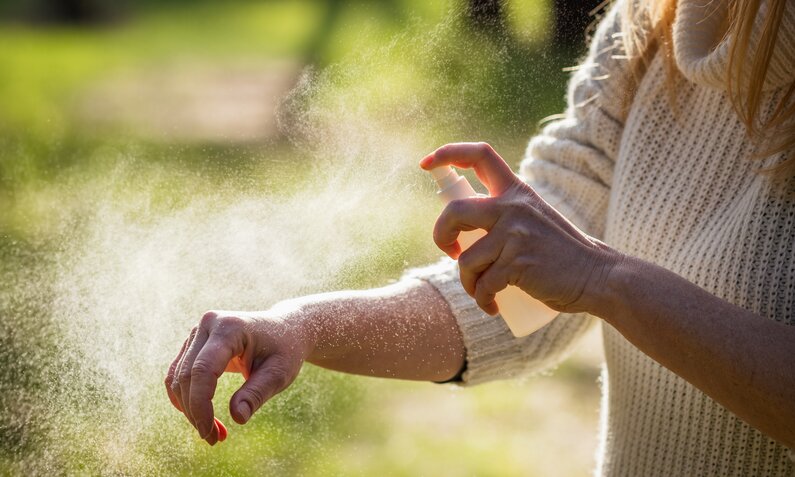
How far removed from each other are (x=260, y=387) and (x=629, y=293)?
45cm

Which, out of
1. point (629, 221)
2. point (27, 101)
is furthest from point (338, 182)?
point (27, 101)

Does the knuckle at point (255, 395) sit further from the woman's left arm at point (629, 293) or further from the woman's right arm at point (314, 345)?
the woman's left arm at point (629, 293)

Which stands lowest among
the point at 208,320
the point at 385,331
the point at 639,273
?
the point at 385,331

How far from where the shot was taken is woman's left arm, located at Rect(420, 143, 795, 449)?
3.29ft

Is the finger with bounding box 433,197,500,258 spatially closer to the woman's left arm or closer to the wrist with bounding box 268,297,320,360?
the woman's left arm

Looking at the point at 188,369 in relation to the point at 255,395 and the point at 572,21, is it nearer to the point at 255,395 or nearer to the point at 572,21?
the point at 255,395

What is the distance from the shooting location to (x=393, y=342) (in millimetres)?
1274

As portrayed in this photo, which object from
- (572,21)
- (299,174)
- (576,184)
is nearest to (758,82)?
(576,184)

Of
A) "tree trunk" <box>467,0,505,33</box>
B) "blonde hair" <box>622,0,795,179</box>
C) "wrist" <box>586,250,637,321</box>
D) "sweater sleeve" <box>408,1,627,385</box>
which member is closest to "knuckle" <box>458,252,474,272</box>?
"wrist" <box>586,250,637,321</box>

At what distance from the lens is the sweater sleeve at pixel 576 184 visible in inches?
55.4

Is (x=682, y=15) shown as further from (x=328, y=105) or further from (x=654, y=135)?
(x=328, y=105)

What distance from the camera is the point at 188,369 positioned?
102 centimetres

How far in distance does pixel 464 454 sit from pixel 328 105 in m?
1.45

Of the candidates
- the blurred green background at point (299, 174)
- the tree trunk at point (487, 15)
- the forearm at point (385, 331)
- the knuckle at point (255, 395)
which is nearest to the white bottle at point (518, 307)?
the forearm at point (385, 331)
